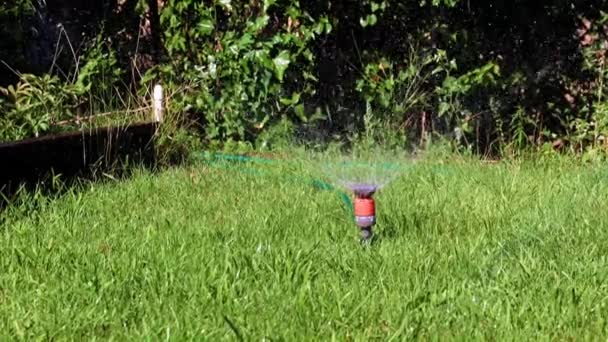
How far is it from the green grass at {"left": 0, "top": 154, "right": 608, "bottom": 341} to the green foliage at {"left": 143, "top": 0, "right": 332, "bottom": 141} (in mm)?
1933

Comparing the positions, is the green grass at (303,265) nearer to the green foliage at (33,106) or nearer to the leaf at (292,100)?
the green foliage at (33,106)

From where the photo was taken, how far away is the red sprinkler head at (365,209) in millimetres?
3482

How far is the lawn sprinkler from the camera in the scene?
348 centimetres

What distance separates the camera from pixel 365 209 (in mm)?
3482

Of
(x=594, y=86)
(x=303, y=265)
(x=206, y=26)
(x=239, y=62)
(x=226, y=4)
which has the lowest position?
(x=303, y=265)

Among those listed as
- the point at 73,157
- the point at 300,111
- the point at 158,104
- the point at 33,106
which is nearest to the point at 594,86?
the point at 300,111

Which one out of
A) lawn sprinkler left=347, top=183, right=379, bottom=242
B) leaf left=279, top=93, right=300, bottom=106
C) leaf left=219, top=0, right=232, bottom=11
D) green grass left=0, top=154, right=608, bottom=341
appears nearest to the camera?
green grass left=0, top=154, right=608, bottom=341

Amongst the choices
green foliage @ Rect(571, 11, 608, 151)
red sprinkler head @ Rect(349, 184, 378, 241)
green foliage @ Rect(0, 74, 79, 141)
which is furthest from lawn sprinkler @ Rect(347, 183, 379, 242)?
green foliage @ Rect(571, 11, 608, 151)

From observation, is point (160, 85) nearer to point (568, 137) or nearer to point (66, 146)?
point (66, 146)

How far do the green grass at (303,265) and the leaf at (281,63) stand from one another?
5.82 feet

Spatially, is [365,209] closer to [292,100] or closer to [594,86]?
[292,100]

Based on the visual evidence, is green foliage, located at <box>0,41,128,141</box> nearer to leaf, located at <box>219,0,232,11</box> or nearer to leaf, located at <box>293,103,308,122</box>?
leaf, located at <box>219,0,232,11</box>

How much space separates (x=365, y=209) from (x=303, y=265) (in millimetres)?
336

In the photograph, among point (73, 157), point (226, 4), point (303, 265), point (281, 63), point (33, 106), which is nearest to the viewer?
point (303, 265)
